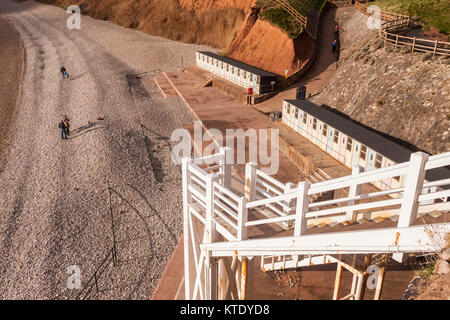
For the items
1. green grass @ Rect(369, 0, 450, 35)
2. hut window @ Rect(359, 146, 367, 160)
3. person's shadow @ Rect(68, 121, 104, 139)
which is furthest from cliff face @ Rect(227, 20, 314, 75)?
hut window @ Rect(359, 146, 367, 160)

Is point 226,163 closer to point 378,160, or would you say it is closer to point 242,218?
point 242,218

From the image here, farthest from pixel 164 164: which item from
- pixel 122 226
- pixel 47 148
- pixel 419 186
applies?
pixel 419 186

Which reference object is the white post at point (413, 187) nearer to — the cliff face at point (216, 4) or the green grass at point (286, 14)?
the green grass at point (286, 14)

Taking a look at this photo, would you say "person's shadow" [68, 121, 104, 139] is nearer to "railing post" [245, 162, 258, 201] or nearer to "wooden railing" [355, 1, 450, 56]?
"wooden railing" [355, 1, 450, 56]

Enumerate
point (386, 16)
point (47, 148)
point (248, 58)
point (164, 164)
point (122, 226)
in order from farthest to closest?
point (248, 58)
point (386, 16)
point (47, 148)
point (164, 164)
point (122, 226)

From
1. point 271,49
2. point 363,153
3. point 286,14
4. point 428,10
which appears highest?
point 428,10

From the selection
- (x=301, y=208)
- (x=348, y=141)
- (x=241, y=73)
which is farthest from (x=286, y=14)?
(x=301, y=208)
